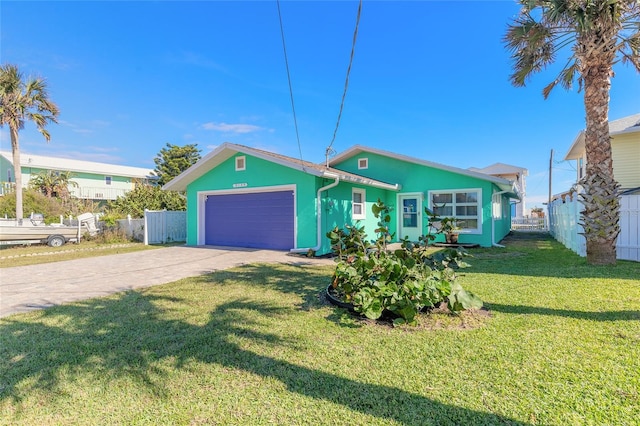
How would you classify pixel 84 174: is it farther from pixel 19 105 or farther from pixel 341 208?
pixel 341 208

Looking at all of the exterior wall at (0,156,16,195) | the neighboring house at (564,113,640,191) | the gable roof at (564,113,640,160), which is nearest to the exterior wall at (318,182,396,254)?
the neighboring house at (564,113,640,191)

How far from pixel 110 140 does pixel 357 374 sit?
19972mm

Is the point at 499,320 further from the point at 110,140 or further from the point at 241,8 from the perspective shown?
the point at 110,140

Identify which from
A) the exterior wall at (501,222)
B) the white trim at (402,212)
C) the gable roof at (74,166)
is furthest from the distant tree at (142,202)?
the exterior wall at (501,222)

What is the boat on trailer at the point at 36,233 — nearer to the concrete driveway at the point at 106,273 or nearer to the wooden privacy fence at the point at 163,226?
the wooden privacy fence at the point at 163,226

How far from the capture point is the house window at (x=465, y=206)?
12557 millimetres

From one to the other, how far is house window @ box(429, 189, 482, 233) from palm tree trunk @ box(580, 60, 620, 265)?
192 inches

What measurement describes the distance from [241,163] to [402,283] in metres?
9.47

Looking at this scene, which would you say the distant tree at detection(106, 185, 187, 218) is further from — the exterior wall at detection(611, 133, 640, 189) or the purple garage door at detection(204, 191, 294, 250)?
the exterior wall at detection(611, 133, 640, 189)

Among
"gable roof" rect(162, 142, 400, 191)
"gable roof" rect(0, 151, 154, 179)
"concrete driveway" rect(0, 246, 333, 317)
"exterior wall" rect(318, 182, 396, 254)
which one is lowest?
"concrete driveway" rect(0, 246, 333, 317)

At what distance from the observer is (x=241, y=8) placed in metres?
8.26

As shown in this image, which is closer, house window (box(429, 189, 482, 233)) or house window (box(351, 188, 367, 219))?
house window (box(351, 188, 367, 219))

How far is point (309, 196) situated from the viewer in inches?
412

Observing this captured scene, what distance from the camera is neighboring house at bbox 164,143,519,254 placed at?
421 inches
